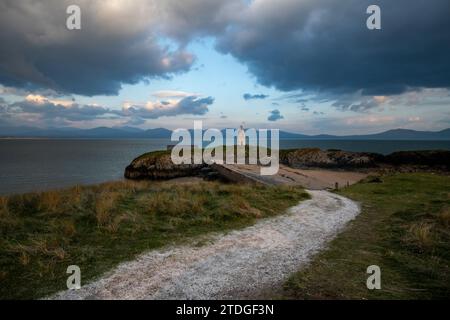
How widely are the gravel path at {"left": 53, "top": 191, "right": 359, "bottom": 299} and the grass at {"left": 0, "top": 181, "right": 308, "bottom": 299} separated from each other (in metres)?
0.77

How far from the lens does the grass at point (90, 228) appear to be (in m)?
7.73

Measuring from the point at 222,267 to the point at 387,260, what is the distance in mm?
5155

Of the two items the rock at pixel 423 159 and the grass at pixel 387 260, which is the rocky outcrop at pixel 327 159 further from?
the grass at pixel 387 260

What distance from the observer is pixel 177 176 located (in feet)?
172

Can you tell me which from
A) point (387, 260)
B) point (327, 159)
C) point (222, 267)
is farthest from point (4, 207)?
point (327, 159)

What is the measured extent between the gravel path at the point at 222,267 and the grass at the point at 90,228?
2.53ft

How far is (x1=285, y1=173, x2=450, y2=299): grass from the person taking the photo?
6883 mm

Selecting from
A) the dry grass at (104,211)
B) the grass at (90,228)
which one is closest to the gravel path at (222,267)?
the grass at (90,228)

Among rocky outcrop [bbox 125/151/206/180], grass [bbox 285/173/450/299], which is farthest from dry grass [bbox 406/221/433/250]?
rocky outcrop [bbox 125/151/206/180]

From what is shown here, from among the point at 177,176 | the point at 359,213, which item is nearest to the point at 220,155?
the point at 177,176

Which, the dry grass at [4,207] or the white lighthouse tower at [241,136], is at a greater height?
the white lighthouse tower at [241,136]

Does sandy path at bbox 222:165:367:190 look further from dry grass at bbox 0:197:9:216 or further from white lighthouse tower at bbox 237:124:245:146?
white lighthouse tower at bbox 237:124:245:146

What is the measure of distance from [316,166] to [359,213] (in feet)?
162
